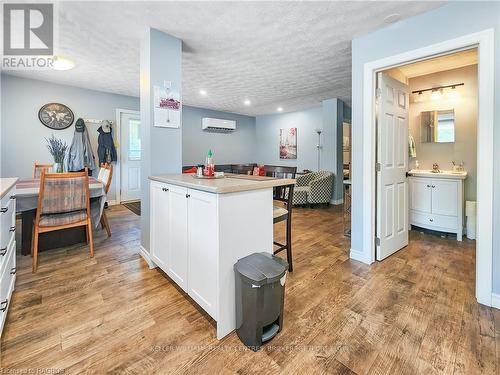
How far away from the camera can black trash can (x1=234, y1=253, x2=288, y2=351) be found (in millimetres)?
Answer: 1295

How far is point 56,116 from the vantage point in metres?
4.45

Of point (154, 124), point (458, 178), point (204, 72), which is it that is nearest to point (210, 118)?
point (204, 72)

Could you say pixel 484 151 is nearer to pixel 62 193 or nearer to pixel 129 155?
pixel 62 193

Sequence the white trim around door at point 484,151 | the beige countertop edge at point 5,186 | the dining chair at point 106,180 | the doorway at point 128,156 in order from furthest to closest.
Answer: the doorway at point 128,156 → the dining chair at point 106,180 → the white trim around door at point 484,151 → the beige countertop edge at point 5,186

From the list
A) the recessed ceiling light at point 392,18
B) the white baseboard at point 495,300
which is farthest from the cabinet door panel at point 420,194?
Result: the recessed ceiling light at point 392,18

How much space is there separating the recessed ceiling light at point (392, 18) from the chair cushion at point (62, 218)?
357 centimetres

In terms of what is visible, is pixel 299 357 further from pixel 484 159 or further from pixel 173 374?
pixel 484 159

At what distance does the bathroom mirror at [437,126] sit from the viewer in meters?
3.41

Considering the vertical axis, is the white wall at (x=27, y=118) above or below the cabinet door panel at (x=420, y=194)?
above

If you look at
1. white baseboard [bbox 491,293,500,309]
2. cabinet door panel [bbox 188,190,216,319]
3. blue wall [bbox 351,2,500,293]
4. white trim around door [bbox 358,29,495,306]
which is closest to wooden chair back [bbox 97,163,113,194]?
cabinet door panel [bbox 188,190,216,319]

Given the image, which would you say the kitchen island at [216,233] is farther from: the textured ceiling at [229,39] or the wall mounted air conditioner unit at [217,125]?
the wall mounted air conditioner unit at [217,125]

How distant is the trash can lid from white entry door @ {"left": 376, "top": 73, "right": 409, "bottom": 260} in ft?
5.35

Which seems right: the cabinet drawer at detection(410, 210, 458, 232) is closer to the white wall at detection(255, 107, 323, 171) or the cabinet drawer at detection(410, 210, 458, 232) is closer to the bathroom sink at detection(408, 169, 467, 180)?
the bathroom sink at detection(408, 169, 467, 180)

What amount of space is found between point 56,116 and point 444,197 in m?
6.54
